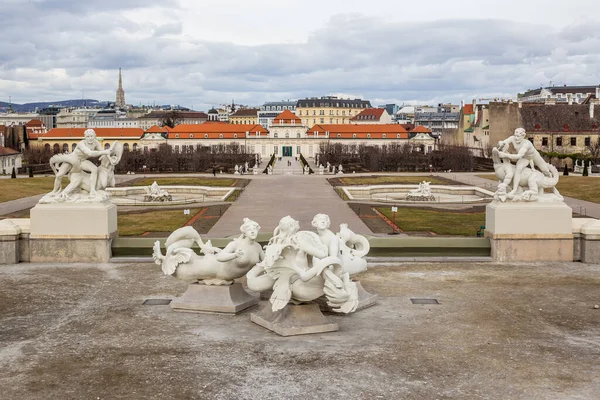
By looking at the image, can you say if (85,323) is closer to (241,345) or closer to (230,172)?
(241,345)

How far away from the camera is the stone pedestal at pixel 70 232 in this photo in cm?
1675

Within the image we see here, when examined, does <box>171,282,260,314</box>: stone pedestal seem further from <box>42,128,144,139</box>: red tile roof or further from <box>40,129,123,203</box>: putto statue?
<box>42,128,144,139</box>: red tile roof

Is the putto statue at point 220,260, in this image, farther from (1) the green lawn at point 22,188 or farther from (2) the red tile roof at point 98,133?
(2) the red tile roof at point 98,133

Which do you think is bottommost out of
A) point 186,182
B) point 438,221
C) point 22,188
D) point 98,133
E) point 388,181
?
point 438,221

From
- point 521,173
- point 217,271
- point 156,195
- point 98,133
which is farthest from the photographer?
point 98,133

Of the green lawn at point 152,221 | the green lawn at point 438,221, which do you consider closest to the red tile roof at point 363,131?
the green lawn at point 438,221

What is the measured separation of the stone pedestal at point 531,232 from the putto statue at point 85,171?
897 centimetres

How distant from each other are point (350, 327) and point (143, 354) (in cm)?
333

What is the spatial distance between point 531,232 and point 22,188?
169ft

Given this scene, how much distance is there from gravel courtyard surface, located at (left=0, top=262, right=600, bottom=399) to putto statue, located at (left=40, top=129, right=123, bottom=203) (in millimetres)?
2432

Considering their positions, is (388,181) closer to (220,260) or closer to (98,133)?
(220,260)

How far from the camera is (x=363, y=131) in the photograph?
15000cm

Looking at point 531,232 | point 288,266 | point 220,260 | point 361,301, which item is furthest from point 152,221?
point 288,266

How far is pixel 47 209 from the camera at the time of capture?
1667cm
